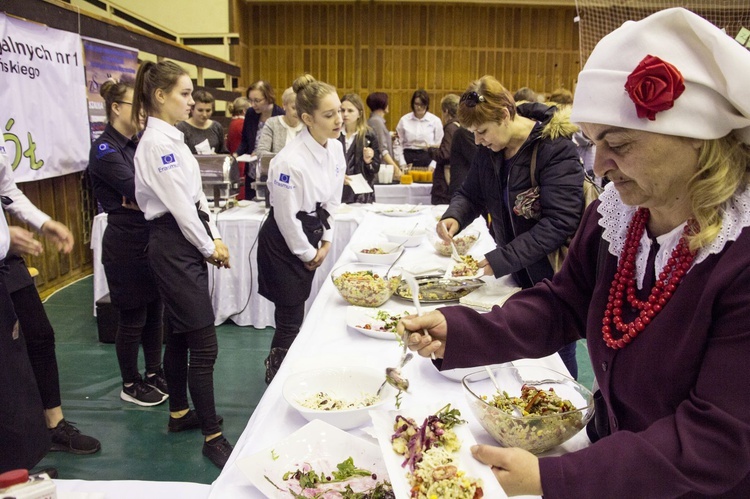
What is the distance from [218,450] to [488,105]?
1.68m

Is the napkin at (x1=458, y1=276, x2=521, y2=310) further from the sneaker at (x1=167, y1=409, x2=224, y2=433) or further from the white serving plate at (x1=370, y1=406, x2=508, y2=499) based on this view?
the sneaker at (x1=167, y1=409, x2=224, y2=433)

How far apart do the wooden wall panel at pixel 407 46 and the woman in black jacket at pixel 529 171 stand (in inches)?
361

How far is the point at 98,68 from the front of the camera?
494 centimetres

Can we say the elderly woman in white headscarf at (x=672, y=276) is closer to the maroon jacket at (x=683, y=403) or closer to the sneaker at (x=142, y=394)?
the maroon jacket at (x=683, y=403)

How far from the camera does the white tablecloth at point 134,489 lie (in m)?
1.10

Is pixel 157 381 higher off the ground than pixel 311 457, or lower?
lower

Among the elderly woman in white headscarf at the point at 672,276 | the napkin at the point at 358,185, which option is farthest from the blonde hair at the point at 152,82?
the napkin at the point at 358,185

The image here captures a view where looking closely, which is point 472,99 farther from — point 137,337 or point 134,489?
point 137,337

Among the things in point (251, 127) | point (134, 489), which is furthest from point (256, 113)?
point (134, 489)

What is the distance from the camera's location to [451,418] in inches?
42.0

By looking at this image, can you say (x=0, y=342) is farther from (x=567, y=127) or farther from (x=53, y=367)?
(x=567, y=127)

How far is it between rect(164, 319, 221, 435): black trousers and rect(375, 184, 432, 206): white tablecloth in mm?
3266

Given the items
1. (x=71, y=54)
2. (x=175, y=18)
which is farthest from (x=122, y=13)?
(x=71, y=54)

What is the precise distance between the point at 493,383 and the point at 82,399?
2.42 metres
